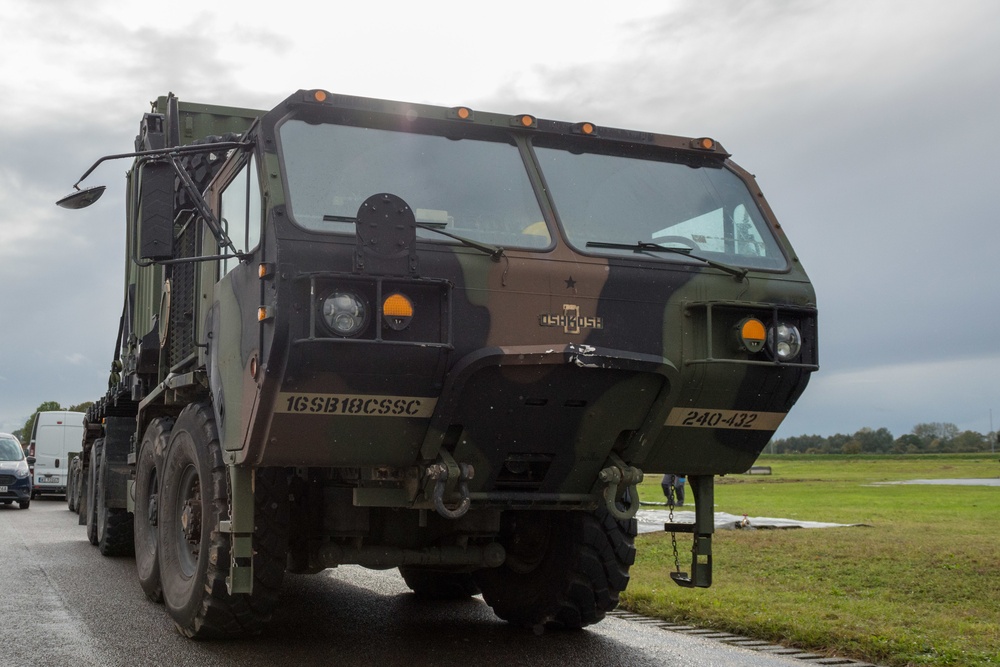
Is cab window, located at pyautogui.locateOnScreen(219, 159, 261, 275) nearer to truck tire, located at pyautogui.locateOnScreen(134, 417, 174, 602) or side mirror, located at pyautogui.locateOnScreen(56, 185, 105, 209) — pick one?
side mirror, located at pyautogui.locateOnScreen(56, 185, 105, 209)

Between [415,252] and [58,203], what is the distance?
1693 millimetres

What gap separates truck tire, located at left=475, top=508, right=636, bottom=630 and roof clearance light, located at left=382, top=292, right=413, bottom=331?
214 centimetres

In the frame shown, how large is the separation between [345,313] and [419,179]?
0.99 metres

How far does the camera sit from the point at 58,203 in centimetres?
525

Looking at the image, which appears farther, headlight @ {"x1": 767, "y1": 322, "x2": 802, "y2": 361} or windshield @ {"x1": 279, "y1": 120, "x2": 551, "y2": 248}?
headlight @ {"x1": 767, "y1": 322, "x2": 802, "y2": 361}

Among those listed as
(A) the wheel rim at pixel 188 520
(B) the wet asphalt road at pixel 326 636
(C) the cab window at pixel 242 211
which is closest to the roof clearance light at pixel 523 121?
(C) the cab window at pixel 242 211

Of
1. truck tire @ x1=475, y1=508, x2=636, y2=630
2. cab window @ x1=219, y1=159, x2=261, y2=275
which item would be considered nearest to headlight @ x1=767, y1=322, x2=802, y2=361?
truck tire @ x1=475, y1=508, x2=636, y2=630

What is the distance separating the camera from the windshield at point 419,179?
17.6 feet

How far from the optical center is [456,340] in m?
5.21

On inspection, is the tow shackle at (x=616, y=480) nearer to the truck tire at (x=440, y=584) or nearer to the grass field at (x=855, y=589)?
the grass field at (x=855, y=589)

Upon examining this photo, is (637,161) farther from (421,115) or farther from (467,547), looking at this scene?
(467,547)

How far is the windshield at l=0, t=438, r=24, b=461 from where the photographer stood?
21.5m

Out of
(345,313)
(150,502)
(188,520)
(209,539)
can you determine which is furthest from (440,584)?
(345,313)

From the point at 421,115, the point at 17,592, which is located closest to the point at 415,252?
the point at 421,115
